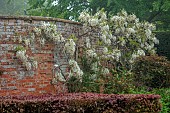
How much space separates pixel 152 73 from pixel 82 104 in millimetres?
4337

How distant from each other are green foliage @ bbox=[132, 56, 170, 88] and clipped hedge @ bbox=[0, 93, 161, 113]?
3065 mm

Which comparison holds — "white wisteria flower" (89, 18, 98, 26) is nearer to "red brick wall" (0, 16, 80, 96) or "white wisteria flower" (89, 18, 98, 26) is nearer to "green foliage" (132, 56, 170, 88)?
"red brick wall" (0, 16, 80, 96)

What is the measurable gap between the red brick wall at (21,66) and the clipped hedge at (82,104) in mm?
2227

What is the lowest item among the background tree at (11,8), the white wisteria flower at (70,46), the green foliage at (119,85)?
the green foliage at (119,85)

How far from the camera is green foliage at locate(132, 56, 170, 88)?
357 inches

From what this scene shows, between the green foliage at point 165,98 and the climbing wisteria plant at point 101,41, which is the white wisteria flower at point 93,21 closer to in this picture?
the climbing wisteria plant at point 101,41

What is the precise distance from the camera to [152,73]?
9188 millimetres

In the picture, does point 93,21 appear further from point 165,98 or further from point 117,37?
point 165,98

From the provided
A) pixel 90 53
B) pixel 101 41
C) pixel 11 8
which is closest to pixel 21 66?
pixel 90 53

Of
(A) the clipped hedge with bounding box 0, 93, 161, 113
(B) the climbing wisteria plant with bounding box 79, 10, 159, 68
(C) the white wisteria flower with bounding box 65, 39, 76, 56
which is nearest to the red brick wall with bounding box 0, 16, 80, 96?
(C) the white wisteria flower with bounding box 65, 39, 76, 56

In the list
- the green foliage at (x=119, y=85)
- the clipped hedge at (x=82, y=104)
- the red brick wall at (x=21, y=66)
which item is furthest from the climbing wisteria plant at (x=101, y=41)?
the clipped hedge at (x=82, y=104)

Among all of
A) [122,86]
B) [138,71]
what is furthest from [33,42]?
[138,71]

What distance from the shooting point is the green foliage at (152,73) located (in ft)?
29.8

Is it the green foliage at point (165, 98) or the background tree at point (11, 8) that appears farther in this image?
the background tree at point (11, 8)
